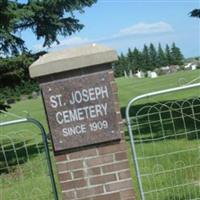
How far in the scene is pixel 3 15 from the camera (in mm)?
11594

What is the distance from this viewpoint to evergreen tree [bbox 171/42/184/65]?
116375mm

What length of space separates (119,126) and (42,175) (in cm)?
521

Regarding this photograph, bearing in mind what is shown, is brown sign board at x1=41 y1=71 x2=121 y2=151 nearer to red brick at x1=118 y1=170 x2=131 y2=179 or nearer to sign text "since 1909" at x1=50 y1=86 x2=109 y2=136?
sign text "since 1909" at x1=50 y1=86 x2=109 y2=136

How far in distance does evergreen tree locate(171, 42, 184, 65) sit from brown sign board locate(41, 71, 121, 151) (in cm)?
11059

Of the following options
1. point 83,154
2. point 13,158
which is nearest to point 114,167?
point 83,154

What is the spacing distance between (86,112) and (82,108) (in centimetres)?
5

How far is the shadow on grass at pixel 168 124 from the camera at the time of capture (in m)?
6.43

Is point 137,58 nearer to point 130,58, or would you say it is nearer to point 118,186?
point 130,58

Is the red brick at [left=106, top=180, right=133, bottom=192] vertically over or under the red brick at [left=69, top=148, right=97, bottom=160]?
under

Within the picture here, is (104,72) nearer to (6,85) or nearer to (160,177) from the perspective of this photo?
(160,177)

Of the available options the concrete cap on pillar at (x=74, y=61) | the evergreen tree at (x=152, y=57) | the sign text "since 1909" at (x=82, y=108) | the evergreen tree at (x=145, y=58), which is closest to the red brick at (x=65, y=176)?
the sign text "since 1909" at (x=82, y=108)

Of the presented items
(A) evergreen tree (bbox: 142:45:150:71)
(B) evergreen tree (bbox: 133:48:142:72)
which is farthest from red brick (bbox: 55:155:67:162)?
(B) evergreen tree (bbox: 133:48:142:72)

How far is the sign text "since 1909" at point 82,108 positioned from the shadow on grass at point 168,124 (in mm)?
790

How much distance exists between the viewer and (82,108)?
5117 millimetres
